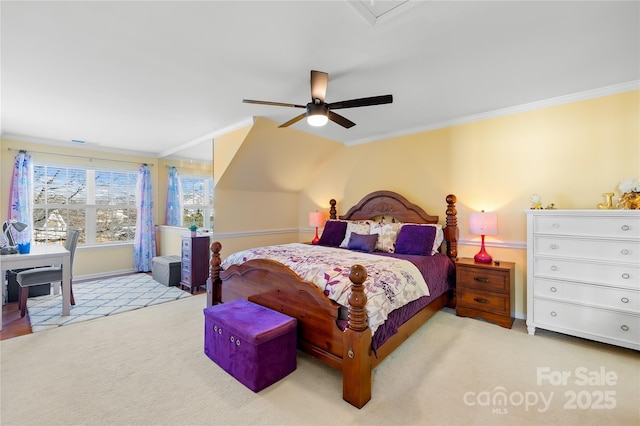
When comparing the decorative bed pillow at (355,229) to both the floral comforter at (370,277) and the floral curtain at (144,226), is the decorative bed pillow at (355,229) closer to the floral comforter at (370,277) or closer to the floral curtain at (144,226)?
the floral comforter at (370,277)

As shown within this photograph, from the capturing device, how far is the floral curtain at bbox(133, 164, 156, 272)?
567 centimetres

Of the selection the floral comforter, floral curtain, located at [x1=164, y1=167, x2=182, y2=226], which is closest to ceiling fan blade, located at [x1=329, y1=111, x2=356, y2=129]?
the floral comforter

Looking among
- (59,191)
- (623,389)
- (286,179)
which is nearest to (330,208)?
(286,179)

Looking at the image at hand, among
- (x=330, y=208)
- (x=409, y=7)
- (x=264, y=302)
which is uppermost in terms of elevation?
(x=409, y=7)

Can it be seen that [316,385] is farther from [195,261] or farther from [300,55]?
[195,261]

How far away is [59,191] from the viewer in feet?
16.3

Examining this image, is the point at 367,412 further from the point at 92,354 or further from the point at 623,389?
the point at 92,354

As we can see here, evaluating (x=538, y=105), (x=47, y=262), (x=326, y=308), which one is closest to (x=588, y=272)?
(x=538, y=105)

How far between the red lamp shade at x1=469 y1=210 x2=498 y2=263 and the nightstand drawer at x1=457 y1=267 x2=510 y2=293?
0.21m

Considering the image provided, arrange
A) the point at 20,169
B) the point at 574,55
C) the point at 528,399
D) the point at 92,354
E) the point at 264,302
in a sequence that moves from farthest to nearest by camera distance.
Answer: the point at 20,169 < the point at 264,302 < the point at 92,354 < the point at 574,55 < the point at 528,399

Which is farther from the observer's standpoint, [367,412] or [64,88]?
[64,88]

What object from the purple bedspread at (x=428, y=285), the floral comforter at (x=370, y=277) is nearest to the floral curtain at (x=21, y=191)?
the floral comforter at (x=370, y=277)

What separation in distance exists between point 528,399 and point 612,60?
2.84 meters

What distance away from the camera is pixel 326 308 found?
2115 millimetres
